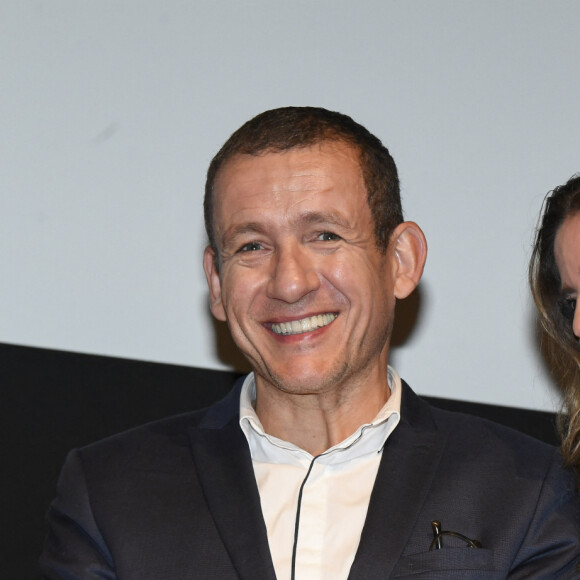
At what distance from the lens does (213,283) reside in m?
2.57

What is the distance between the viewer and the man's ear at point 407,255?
251 cm

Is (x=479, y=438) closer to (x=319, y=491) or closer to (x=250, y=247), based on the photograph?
(x=319, y=491)

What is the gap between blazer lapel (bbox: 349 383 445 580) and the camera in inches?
87.4

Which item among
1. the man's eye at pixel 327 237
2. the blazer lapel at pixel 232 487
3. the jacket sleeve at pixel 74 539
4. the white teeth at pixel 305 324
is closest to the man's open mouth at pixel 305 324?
the white teeth at pixel 305 324

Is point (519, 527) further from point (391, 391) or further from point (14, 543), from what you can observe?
point (14, 543)

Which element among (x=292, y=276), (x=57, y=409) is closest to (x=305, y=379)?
(x=292, y=276)

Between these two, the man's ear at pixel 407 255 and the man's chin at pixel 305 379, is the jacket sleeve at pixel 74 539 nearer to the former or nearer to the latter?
the man's chin at pixel 305 379

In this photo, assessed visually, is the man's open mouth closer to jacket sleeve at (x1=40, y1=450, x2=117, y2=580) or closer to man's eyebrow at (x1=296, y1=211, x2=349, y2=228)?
man's eyebrow at (x1=296, y1=211, x2=349, y2=228)

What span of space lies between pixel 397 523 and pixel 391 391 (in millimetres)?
383

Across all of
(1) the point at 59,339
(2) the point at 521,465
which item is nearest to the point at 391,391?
(2) the point at 521,465

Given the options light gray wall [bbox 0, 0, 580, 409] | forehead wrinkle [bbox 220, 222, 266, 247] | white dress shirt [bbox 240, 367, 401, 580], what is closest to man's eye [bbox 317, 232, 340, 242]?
forehead wrinkle [bbox 220, 222, 266, 247]

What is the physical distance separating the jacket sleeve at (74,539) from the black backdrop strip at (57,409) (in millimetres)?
313

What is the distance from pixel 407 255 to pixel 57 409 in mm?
917

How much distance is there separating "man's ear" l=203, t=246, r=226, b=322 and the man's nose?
224 mm
